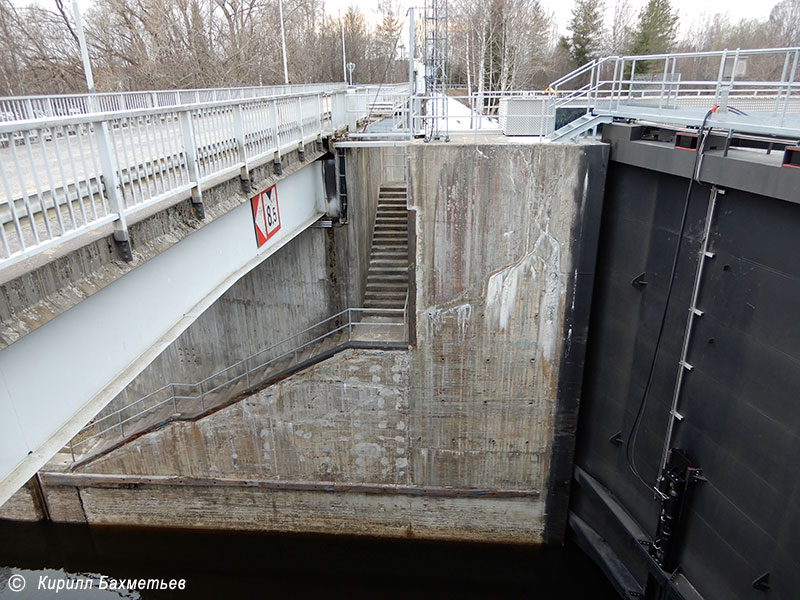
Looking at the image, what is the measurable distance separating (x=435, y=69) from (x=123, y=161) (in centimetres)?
559

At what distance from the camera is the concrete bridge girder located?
11.3 feet

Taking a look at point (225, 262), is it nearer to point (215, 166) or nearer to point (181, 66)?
point (215, 166)

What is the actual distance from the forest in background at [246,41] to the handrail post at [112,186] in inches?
630

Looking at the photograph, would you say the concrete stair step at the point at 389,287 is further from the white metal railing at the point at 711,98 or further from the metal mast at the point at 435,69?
the white metal railing at the point at 711,98

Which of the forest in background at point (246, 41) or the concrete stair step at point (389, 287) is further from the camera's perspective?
the forest in background at point (246, 41)

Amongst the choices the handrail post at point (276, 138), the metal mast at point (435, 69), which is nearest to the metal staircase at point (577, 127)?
the metal mast at point (435, 69)

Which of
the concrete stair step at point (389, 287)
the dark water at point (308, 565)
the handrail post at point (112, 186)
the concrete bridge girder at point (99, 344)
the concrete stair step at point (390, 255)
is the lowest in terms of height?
the dark water at point (308, 565)

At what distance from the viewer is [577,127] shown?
8.22 meters

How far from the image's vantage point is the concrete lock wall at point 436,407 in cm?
823

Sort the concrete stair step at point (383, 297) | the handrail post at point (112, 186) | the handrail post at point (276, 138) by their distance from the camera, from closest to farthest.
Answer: the handrail post at point (112, 186) → the handrail post at point (276, 138) → the concrete stair step at point (383, 297)

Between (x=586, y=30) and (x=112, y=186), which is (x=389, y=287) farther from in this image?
(x=586, y=30)

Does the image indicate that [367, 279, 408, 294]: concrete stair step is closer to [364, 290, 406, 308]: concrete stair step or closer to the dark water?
[364, 290, 406, 308]: concrete stair step

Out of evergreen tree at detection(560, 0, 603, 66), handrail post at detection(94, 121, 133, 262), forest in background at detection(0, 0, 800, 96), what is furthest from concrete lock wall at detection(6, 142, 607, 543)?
evergreen tree at detection(560, 0, 603, 66)

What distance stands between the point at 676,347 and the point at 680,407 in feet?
2.63
